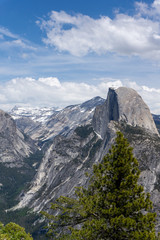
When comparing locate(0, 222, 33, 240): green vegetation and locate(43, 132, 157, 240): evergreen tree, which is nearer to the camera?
locate(43, 132, 157, 240): evergreen tree

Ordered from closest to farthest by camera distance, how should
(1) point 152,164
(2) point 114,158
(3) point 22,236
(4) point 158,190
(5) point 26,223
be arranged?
1. (2) point 114,158
2. (3) point 22,236
3. (4) point 158,190
4. (1) point 152,164
5. (5) point 26,223

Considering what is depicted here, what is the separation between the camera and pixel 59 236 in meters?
27.8

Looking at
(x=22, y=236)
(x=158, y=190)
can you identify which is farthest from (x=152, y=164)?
(x=22, y=236)

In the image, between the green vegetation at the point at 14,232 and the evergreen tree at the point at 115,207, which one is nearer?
the evergreen tree at the point at 115,207

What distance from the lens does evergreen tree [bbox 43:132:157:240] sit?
24156 mm

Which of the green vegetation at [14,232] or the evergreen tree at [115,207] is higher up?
the evergreen tree at [115,207]

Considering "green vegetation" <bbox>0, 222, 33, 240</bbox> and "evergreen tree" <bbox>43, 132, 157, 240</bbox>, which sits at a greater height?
"evergreen tree" <bbox>43, 132, 157, 240</bbox>

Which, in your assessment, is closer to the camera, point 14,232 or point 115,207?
point 115,207

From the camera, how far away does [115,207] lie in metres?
24.7

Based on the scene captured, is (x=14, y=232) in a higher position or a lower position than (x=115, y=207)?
lower

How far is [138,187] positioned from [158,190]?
347 feet

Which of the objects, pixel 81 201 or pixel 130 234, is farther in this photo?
pixel 81 201

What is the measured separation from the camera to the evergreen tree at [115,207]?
24.2 meters

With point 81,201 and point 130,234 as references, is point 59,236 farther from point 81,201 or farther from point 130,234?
point 130,234
